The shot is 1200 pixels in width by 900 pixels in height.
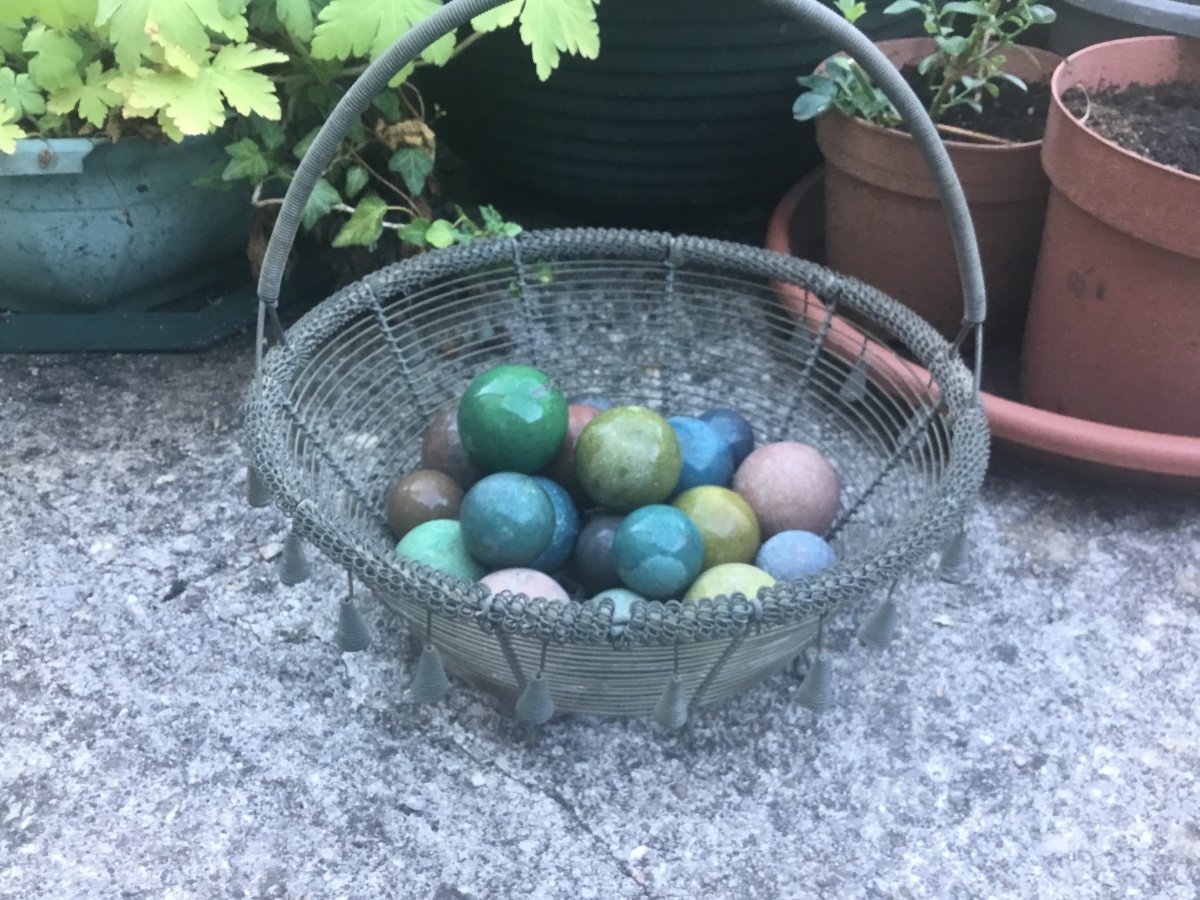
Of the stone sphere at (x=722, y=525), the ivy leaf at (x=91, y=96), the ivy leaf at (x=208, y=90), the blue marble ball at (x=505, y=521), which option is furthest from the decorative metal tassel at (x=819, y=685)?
the ivy leaf at (x=91, y=96)

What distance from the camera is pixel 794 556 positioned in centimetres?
123

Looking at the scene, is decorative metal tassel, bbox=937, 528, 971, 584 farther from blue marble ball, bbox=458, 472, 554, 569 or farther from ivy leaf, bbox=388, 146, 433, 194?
ivy leaf, bbox=388, 146, 433, 194

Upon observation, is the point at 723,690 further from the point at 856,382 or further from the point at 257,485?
the point at 257,485

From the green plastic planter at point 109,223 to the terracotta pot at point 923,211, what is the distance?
41.6 inches

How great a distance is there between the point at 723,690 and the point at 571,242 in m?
0.64

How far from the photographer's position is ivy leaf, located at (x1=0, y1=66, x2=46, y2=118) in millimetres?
1534

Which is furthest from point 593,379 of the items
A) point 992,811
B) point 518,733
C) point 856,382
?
point 992,811

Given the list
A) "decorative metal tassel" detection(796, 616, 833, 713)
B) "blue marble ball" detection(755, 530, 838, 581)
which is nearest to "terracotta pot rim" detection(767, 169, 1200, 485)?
"blue marble ball" detection(755, 530, 838, 581)

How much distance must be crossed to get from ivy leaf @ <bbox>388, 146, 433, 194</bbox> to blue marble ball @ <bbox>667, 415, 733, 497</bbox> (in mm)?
567

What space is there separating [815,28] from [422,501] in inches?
28.7

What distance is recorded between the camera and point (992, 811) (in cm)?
121

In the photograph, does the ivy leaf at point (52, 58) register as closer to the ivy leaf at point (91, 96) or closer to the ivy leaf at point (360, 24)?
the ivy leaf at point (91, 96)

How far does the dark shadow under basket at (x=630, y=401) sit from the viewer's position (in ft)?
3.11

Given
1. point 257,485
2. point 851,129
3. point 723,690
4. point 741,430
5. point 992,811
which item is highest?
point 851,129
